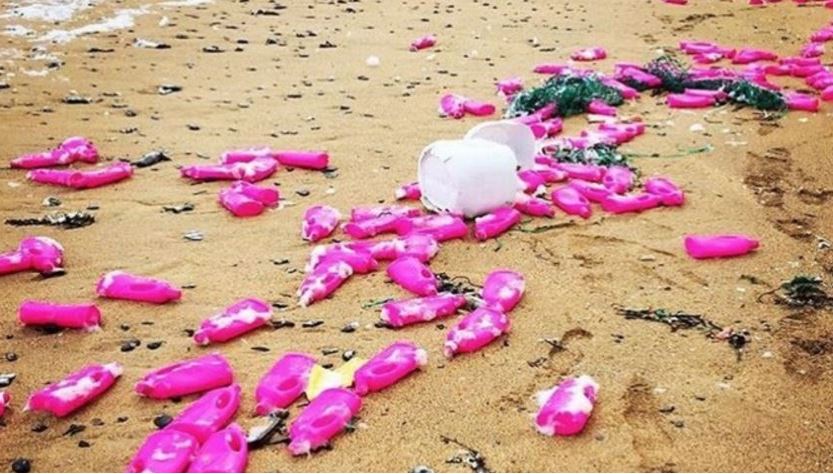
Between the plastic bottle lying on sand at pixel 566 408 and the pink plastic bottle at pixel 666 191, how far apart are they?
2.13 m

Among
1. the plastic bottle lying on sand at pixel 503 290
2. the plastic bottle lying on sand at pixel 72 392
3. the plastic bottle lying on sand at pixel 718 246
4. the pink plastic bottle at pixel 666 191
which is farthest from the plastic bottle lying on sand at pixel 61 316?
the pink plastic bottle at pixel 666 191

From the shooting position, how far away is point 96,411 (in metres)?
3.30

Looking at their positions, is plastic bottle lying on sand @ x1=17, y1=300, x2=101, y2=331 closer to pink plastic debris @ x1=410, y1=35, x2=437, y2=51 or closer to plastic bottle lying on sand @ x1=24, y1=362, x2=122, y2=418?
plastic bottle lying on sand @ x1=24, y1=362, x2=122, y2=418

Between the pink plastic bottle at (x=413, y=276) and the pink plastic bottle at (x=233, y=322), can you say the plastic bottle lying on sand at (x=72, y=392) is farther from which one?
the pink plastic bottle at (x=413, y=276)

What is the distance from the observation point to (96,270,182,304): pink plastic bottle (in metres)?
4.12

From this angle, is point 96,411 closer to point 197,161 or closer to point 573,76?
point 197,161

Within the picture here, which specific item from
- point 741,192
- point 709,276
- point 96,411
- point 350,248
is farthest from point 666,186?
point 96,411

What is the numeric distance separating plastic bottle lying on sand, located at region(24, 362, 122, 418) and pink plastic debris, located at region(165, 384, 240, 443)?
0.38 m

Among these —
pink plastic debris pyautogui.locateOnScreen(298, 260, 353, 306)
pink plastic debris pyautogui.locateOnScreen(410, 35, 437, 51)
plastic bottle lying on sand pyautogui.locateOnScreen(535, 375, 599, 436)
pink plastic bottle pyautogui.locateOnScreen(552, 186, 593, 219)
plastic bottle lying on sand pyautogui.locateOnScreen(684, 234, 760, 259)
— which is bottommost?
pink plastic debris pyautogui.locateOnScreen(410, 35, 437, 51)

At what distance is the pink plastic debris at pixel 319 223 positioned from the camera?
481 centimetres

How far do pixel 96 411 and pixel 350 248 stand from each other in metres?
1.65

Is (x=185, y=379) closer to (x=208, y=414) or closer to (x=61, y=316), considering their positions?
(x=208, y=414)

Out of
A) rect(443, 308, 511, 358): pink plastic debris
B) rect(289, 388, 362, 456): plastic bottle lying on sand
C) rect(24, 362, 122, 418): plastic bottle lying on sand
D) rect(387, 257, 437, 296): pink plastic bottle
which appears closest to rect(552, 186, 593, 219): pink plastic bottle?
rect(387, 257, 437, 296): pink plastic bottle

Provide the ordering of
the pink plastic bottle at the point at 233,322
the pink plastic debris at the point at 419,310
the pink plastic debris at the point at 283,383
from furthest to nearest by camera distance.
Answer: the pink plastic debris at the point at 419,310 → the pink plastic bottle at the point at 233,322 → the pink plastic debris at the point at 283,383
